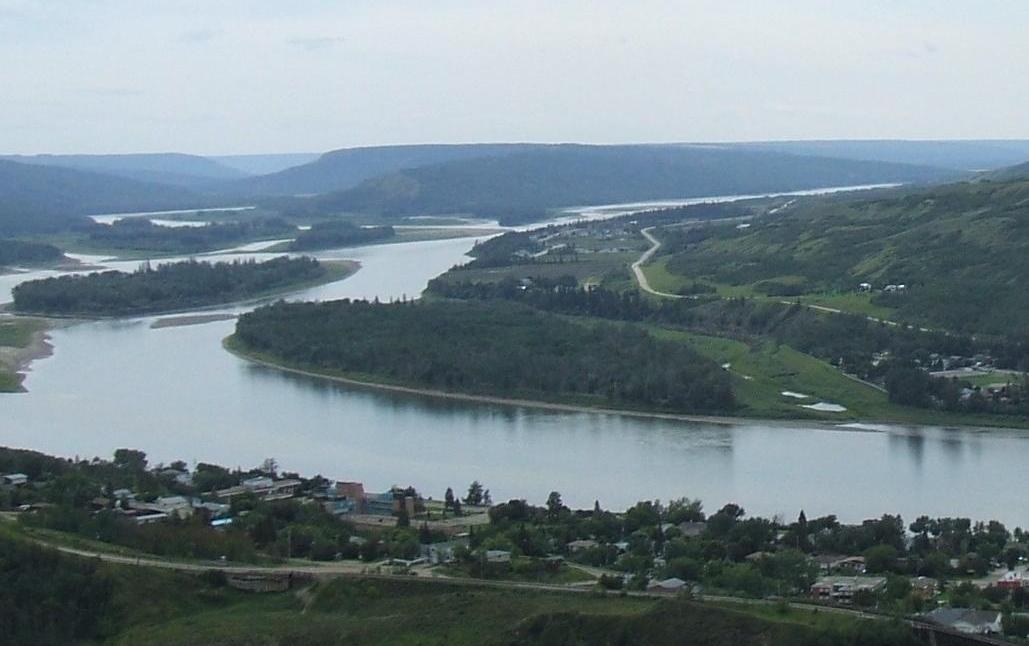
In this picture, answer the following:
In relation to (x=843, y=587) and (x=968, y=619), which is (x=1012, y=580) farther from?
(x=968, y=619)

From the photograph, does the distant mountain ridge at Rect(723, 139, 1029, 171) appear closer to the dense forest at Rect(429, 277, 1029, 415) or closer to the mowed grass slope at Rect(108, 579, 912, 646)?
the dense forest at Rect(429, 277, 1029, 415)

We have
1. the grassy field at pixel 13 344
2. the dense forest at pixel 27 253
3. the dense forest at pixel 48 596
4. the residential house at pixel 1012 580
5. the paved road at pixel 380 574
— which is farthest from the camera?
the dense forest at pixel 27 253

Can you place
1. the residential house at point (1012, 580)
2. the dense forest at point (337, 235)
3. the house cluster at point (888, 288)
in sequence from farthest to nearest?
the dense forest at point (337, 235) < the house cluster at point (888, 288) < the residential house at point (1012, 580)

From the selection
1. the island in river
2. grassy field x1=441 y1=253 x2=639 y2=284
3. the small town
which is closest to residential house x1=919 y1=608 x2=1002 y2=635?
the small town

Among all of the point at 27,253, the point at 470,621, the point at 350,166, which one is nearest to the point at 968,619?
the point at 470,621

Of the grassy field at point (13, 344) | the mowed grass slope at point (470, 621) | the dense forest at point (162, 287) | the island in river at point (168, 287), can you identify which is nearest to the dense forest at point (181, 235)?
the island in river at point (168, 287)

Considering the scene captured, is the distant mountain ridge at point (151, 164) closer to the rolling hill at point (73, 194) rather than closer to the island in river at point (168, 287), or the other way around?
the rolling hill at point (73, 194)
